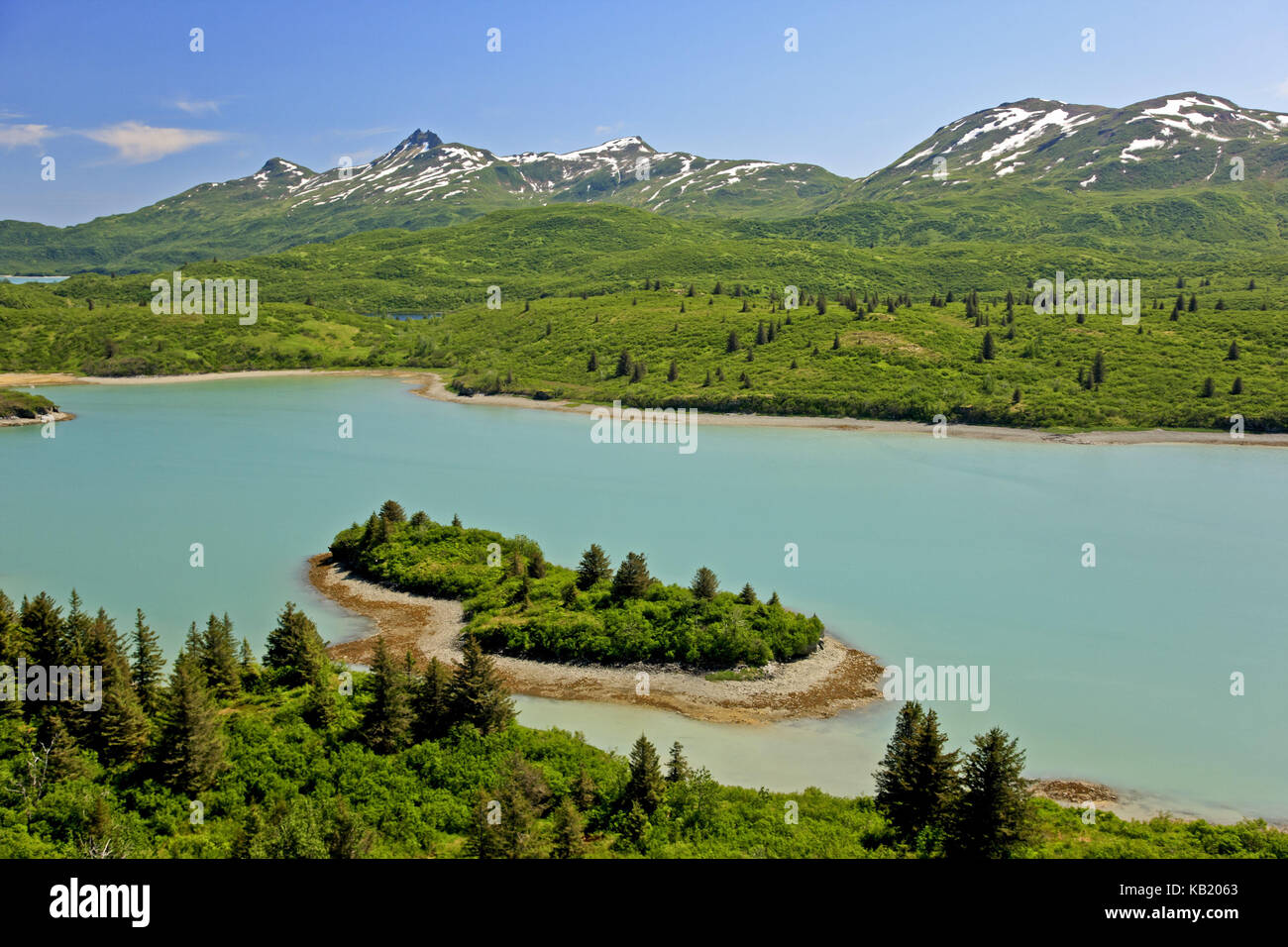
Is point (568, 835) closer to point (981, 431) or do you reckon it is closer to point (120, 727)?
point (120, 727)

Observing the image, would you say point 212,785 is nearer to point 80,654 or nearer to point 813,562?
point 80,654

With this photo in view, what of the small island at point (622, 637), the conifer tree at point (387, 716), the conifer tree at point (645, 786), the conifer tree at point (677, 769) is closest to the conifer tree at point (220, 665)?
the small island at point (622, 637)

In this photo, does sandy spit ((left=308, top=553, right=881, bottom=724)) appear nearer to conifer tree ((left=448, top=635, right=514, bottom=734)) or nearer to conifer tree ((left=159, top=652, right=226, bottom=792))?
conifer tree ((left=448, top=635, right=514, bottom=734))

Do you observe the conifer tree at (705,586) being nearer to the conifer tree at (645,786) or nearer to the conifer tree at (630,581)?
the conifer tree at (630,581)

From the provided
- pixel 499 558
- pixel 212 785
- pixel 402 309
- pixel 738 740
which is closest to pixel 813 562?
pixel 499 558

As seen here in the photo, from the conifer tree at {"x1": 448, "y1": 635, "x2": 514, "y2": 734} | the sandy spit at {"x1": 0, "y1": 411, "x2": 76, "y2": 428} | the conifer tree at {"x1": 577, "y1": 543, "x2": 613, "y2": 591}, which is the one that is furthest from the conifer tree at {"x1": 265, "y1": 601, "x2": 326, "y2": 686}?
the sandy spit at {"x1": 0, "y1": 411, "x2": 76, "y2": 428}

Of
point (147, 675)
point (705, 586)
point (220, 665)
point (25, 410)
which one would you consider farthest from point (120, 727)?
point (25, 410)
